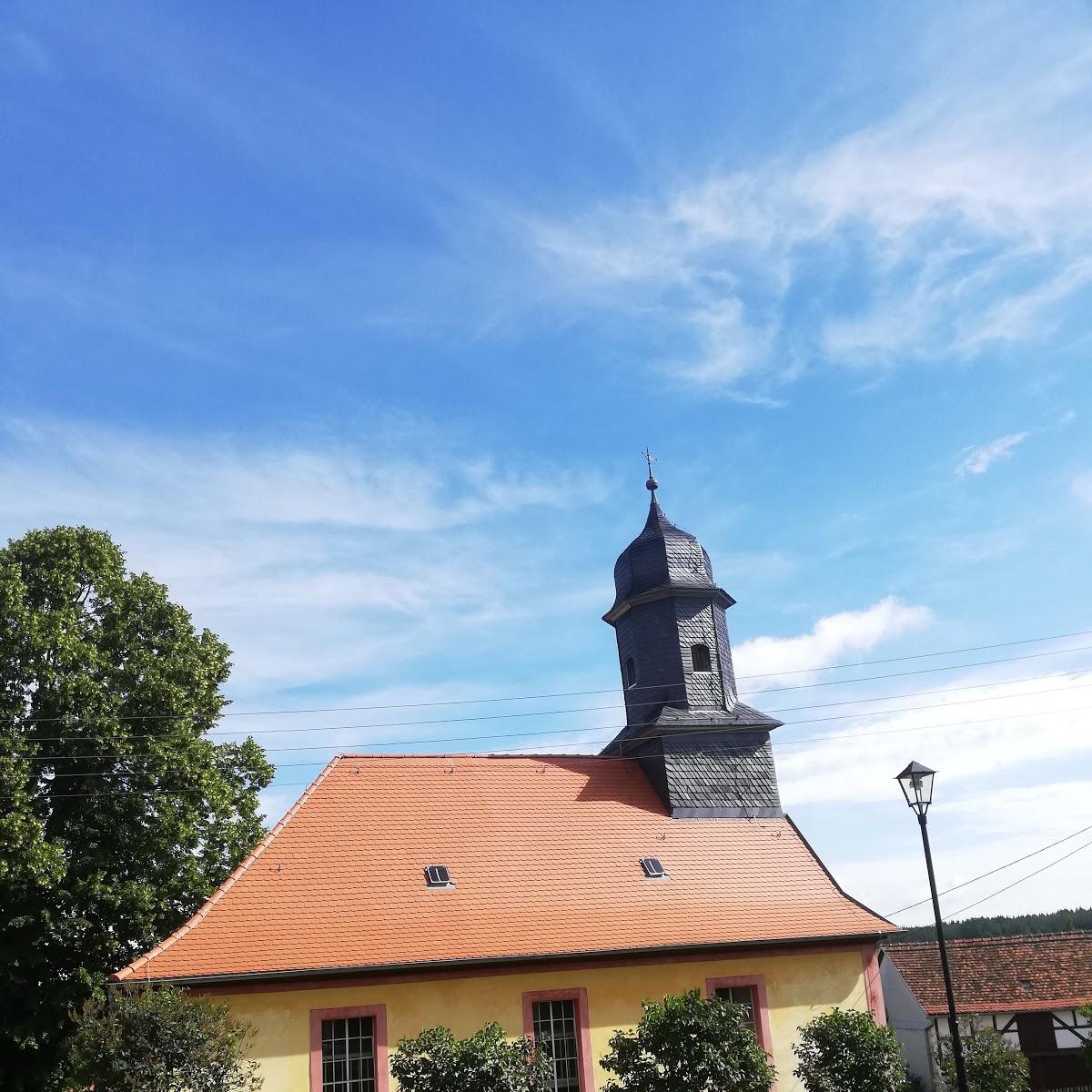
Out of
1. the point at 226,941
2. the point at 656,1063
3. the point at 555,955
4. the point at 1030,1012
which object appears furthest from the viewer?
the point at 1030,1012

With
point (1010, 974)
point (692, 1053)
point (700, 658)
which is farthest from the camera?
point (1010, 974)

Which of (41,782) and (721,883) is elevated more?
(41,782)

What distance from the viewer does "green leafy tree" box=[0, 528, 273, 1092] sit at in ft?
68.8

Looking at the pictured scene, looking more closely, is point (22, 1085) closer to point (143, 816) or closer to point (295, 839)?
point (143, 816)

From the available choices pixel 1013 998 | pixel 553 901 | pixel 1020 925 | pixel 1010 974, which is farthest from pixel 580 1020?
pixel 1020 925

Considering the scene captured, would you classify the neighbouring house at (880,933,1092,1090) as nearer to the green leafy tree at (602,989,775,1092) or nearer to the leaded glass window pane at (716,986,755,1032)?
the leaded glass window pane at (716,986,755,1032)

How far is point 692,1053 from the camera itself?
55.8 feet

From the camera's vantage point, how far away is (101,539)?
24.3 meters

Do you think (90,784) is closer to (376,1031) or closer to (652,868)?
(376,1031)

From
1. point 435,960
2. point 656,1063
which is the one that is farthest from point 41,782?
point 656,1063

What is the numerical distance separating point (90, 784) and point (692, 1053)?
13.6 metres

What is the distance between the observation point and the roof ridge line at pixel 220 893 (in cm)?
1809

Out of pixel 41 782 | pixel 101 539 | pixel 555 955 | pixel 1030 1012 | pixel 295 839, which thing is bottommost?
pixel 1030 1012

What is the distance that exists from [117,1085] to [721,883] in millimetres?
12985
